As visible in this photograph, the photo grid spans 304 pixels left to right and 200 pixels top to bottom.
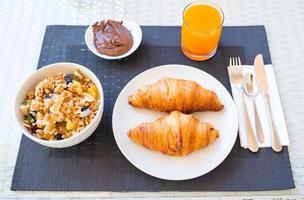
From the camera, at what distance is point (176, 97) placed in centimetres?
91

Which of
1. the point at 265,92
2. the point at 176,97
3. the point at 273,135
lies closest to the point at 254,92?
the point at 265,92

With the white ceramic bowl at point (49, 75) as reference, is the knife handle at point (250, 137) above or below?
below

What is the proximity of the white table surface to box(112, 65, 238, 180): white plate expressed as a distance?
0.20 meters

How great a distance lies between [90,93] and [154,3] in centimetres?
50

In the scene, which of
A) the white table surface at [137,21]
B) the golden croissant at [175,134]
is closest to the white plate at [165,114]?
the golden croissant at [175,134]

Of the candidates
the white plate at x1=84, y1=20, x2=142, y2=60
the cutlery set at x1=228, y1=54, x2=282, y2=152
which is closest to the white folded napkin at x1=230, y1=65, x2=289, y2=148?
the cutlery set at x1=228, y1=54, x2=282, y2=152

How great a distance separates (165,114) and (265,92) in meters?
0.31

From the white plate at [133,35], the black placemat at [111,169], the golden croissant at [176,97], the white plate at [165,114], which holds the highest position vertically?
the white plate at [133,35]

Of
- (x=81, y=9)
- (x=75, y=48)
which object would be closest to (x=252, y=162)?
(x=75, y=48)

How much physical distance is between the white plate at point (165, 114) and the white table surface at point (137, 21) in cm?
20

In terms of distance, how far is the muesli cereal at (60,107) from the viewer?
2.81 feet

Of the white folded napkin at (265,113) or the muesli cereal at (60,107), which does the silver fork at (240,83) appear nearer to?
the white folded napkin at (265,113)

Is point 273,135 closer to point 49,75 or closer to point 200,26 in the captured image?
point 200,26

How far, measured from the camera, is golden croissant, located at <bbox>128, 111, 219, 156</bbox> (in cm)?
85
